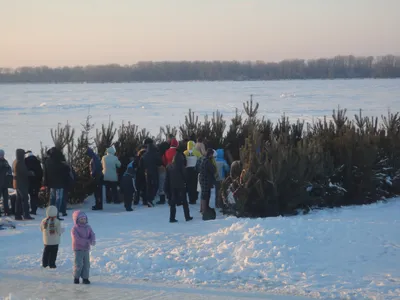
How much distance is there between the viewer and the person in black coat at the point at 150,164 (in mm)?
14141

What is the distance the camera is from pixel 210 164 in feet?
41.4

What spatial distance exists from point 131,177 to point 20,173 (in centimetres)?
248

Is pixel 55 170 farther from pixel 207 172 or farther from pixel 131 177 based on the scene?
pixel 207 172

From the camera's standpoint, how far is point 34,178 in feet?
44.0

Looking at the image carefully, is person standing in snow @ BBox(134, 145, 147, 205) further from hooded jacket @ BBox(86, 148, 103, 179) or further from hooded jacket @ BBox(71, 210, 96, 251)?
hooded jacket @ BBox(71, 210, 96, 251)

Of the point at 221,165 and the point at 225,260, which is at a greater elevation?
the point at 221,165

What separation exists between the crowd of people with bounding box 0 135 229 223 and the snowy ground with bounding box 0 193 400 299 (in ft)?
4.19

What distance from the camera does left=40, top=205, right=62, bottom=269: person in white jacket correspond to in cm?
898

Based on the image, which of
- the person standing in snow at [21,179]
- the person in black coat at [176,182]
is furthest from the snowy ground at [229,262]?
the person standing in snow at [21,179]

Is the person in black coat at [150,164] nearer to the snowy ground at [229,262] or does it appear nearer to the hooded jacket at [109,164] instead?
the hooded jacket at [109,164]

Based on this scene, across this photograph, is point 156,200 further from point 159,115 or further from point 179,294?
point 159,115

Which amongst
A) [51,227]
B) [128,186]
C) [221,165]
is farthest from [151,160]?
[51,227]

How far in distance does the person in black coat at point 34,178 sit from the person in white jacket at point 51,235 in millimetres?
4494

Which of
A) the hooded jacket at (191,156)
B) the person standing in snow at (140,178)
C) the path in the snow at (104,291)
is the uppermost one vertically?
the hooded jacket at (191,156)
